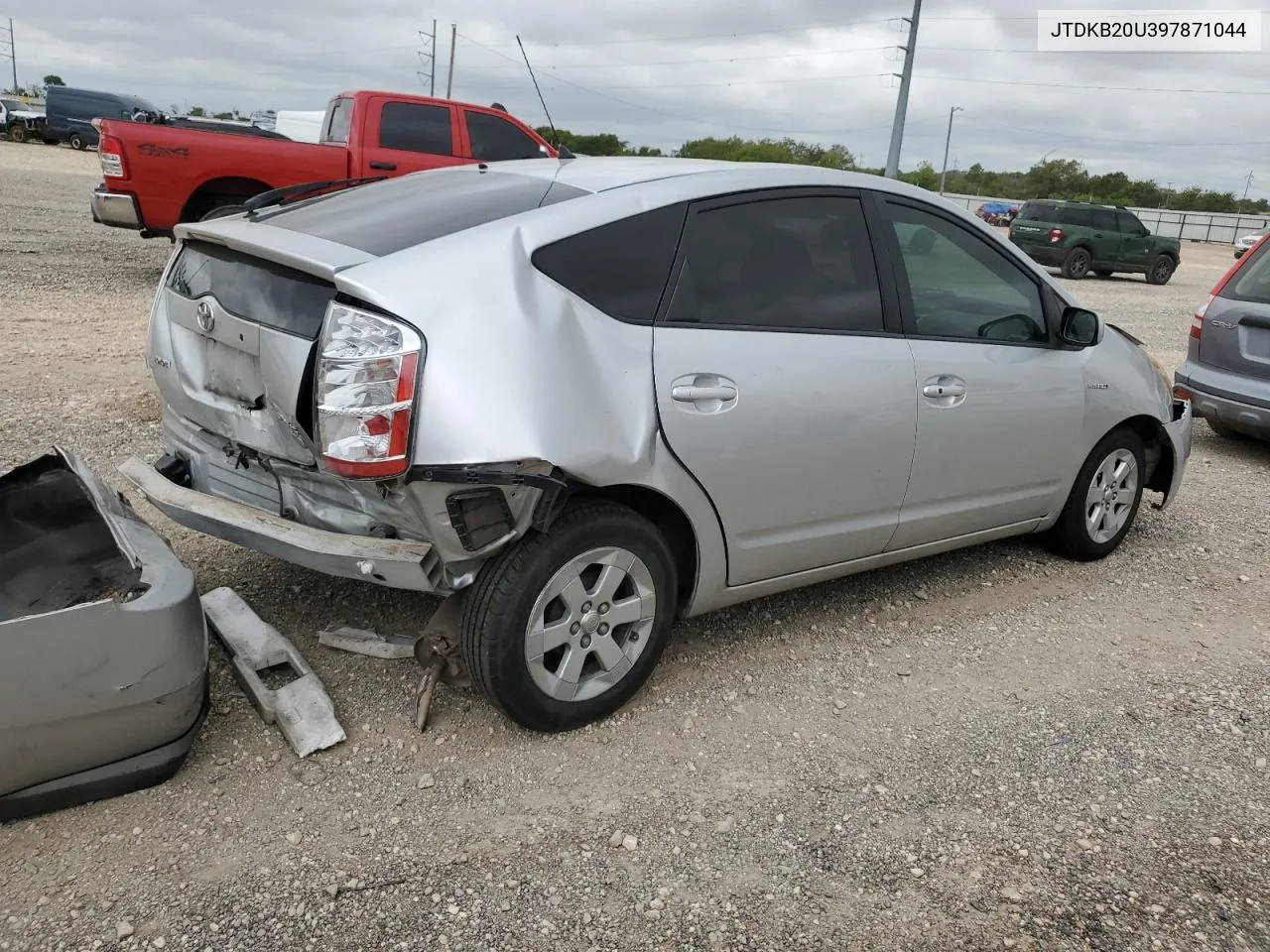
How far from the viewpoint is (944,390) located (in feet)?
12.2

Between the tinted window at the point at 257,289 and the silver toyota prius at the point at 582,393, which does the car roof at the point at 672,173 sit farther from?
the tinted window at the point at 257,289

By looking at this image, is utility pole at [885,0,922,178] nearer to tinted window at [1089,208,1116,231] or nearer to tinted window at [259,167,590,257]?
tinted window at [1089,208,1116,231]

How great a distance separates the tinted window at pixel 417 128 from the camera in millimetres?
10547

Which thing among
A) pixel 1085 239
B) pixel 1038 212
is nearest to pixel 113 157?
pixel 1038 212

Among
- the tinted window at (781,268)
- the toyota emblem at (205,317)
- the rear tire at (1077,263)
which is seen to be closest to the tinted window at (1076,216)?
the rear tire at (1077,263)

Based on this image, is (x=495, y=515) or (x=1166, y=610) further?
(x=1166, y=610)

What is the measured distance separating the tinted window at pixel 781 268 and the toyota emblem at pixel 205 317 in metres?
1.39

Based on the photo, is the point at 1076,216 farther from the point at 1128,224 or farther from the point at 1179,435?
the point at 1179,435

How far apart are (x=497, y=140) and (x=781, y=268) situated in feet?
28.1

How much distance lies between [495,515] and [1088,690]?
2.35 m

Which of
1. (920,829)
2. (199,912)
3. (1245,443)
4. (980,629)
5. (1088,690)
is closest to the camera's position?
(199,912)

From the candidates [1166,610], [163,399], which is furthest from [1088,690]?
[163,399]

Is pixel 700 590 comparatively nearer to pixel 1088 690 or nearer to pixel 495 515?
pixel 495 515

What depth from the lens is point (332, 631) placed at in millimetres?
3533
